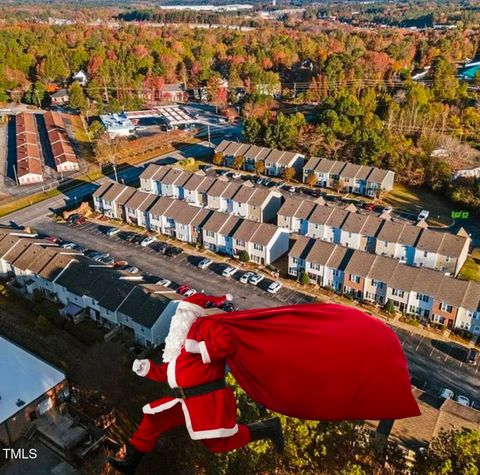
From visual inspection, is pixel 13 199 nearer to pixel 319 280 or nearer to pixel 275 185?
pixel 275 185

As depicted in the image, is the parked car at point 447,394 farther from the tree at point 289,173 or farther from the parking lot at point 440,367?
the tree at point 289,173

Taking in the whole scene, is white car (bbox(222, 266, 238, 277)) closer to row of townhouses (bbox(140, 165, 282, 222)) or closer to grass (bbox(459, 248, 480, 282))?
row of townhouses (bbox(140, 165, 282, 222))

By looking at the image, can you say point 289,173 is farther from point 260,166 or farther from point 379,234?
point 379,234

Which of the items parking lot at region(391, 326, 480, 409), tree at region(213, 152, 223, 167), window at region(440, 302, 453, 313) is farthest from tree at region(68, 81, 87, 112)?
window at region(440, 302, 453, 313)

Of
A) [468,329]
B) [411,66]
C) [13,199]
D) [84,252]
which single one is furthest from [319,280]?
[411,66]

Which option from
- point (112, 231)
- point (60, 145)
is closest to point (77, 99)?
point (60, 145)

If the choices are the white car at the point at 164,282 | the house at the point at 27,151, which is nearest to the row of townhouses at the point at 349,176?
the white car at the point at 164,282
